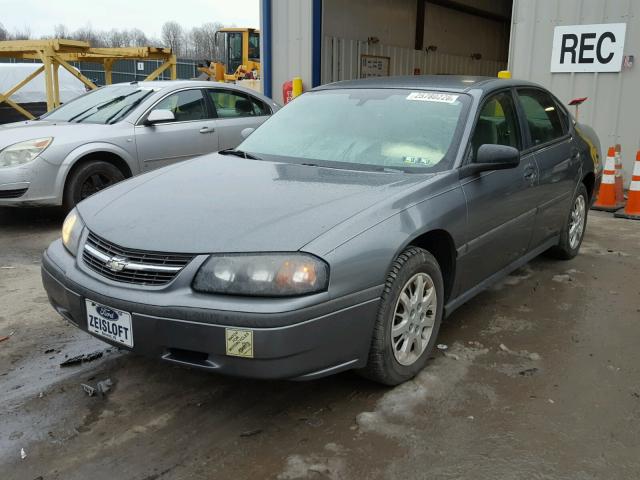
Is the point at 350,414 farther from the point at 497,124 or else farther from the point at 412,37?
the point at 412,37

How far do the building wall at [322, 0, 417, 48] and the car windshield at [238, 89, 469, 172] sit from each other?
23.5ft

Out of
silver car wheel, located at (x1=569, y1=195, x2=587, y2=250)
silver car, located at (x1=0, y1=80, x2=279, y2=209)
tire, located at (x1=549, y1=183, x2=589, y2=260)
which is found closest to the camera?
tire, located at (x1=549, y1=183, x2=589, y2=260)

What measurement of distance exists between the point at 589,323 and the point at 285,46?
7.93 metres

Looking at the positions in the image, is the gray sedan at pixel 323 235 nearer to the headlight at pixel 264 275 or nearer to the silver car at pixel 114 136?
the headlight at pixel 264 275

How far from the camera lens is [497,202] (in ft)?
11.8

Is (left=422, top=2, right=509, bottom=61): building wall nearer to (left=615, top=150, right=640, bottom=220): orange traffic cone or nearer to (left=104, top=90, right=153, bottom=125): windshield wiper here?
(left=615, top=150, right=640, bottom=220): orange traffic cone

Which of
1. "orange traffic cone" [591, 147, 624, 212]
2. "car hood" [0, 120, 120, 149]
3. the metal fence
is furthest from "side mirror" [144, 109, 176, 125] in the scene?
the metal fence

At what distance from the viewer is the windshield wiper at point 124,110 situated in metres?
6.73

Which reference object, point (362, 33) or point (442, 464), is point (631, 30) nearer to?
point (362, 33)

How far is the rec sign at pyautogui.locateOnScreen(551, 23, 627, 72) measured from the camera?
7.94 metres

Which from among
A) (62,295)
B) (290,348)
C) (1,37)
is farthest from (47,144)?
(1,37)


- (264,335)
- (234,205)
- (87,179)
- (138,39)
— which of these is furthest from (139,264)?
(138,39)

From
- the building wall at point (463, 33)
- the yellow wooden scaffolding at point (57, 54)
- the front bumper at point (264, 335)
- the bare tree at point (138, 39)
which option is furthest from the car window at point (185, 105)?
the bare tree at point (138, 39)

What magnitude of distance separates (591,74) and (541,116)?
4391 mm
